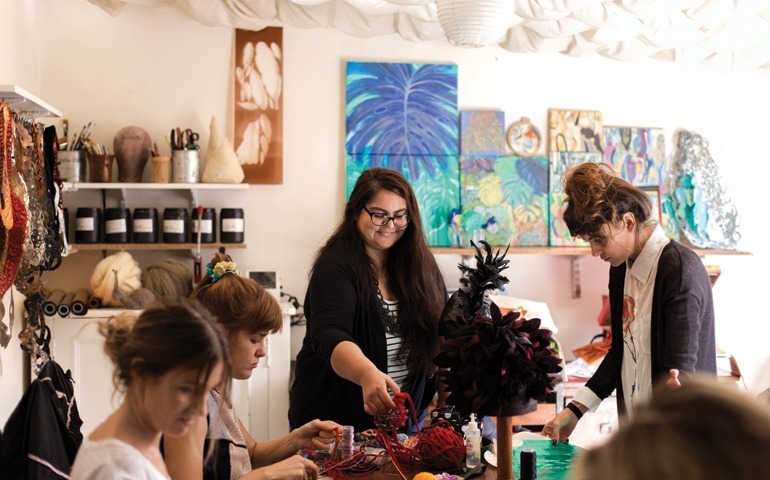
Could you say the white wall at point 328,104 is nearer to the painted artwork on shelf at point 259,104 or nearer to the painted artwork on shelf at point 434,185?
the painted artwork on shelf at point 259,104

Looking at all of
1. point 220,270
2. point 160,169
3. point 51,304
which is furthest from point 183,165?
point 220,270

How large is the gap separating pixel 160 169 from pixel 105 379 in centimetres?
113

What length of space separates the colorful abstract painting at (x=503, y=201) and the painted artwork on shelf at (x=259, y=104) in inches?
43.3

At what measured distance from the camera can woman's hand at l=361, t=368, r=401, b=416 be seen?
2.25 m

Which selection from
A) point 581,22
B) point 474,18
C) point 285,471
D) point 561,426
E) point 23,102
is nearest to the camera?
point 285,471

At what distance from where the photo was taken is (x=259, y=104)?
480 centimetres

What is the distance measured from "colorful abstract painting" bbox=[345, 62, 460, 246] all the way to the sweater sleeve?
215 cm

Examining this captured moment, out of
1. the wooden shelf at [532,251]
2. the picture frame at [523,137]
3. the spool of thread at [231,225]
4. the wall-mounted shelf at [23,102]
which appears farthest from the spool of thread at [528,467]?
the picture frame at [523,137]

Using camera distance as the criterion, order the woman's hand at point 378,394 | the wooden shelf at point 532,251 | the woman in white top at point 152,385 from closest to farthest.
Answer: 1. the woman in white top at point 152,385
2. the woman's hand at point 378,394
3. the wooden shelf at point 532,251

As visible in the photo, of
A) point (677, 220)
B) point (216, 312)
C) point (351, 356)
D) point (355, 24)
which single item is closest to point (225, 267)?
point (216, 312)

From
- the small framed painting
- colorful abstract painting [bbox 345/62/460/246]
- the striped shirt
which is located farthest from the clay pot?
the small framed painting

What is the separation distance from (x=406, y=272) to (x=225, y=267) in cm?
75

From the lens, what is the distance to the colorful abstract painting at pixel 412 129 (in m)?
4.88

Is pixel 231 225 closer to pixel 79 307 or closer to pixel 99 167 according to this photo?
pixel 99 167
